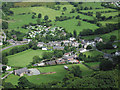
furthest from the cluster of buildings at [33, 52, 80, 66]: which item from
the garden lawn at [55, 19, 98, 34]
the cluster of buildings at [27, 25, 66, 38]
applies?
the garden lawn at [55, 19, 98, 34]

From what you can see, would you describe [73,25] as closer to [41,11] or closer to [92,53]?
[41,11]

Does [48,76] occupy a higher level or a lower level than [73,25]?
lower

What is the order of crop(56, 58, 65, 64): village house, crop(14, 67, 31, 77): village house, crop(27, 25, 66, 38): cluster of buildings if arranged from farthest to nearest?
1. crop(27, 25, 66, 38): cluster of buildings
2. crop(56, 58, 65, 64): village house
3. crop(14, 67, 31, 77): village house

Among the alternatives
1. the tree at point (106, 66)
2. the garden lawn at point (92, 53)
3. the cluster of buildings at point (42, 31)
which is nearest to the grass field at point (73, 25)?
the cluster of buildings at point (42, 31)

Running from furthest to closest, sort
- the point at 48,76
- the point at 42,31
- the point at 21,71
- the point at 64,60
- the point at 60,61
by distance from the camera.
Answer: the point at 42,31 → the point at 64,60 → the point at 60,61 → the point at 21,71 → the point at 48,76

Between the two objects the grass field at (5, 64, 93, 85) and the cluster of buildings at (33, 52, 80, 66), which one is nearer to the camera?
the grass field at (5, 64, 93, 85)

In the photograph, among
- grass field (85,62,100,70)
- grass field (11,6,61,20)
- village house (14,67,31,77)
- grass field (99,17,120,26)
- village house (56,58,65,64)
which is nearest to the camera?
village house (14,67,31,77)

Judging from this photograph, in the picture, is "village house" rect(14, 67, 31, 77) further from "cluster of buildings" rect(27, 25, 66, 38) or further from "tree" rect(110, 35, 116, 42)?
"cluster of buildings" rect(27, 25, 66, 38)

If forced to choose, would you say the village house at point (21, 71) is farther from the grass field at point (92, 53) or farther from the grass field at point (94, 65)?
the grass field at point (92, 53)

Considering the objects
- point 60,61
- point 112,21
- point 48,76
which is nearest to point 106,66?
point 48,76
